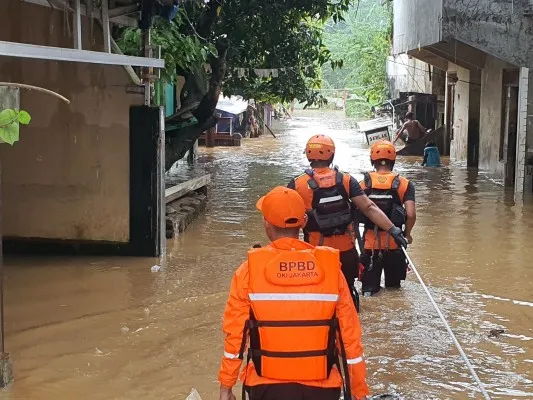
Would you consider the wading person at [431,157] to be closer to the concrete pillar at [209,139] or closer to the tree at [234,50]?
the tree at [234,50]

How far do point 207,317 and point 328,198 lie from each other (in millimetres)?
2010

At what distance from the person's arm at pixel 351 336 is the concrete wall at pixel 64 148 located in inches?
263

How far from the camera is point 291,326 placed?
3.54 m

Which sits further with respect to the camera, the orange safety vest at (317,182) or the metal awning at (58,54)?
the orange safety vest at (317,182)

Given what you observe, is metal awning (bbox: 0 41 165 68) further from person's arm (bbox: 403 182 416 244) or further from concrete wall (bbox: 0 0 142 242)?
person's arm (bbox: 403 182 416 244)

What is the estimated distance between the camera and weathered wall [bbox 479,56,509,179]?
1909 cm

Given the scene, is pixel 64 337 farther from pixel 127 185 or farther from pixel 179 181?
pixel 179 181

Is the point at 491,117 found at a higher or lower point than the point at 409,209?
higher

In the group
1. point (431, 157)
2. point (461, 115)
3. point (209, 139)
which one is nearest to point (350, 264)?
point (431, 157)

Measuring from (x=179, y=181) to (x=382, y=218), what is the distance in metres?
7.75

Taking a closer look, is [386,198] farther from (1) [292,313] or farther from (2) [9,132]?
(1) [292,313]

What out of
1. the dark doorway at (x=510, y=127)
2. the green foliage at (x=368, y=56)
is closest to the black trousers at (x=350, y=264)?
the dark doorway at (x=510, y=127)

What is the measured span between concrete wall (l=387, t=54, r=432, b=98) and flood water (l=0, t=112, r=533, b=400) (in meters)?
16.4

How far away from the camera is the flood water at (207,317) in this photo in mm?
6082
